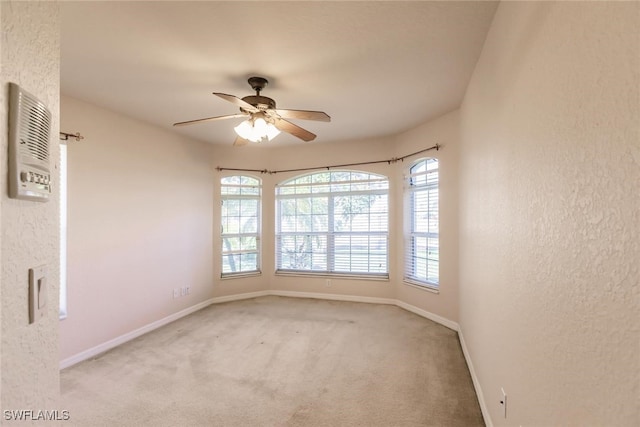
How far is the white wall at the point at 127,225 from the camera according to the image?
10.1ft

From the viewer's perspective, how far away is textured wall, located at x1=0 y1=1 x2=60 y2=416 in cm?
68

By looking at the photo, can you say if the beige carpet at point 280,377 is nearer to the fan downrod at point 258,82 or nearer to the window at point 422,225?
the window at point 422,225

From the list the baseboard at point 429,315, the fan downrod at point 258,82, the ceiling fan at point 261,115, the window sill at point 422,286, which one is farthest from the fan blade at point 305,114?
the baseboard at point 429,315

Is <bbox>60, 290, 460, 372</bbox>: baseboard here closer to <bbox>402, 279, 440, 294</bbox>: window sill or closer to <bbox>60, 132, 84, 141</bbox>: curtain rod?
<bbox>402, 279, 440, 294</bbox>: window sill

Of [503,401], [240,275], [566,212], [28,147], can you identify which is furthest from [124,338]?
[566,212]

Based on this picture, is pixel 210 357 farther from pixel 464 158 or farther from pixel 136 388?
pixel 464 158

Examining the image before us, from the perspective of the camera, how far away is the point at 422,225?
14.2 ft

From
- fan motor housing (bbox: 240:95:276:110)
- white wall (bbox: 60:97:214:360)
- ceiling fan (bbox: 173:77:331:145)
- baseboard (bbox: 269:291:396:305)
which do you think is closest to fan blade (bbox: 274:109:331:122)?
ceiling fan (bbox: 173:77:331:145)

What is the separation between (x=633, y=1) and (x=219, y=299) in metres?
5.34

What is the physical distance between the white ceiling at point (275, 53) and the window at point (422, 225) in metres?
1.02

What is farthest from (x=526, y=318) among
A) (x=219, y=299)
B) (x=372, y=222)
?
(x=219, y=299)

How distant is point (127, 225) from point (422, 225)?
151 inches

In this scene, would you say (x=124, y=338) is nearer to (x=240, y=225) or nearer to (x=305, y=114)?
(x=240, y=225)

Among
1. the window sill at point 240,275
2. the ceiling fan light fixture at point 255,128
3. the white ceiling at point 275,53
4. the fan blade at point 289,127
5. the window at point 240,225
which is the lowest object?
the window sill at point 240,275
